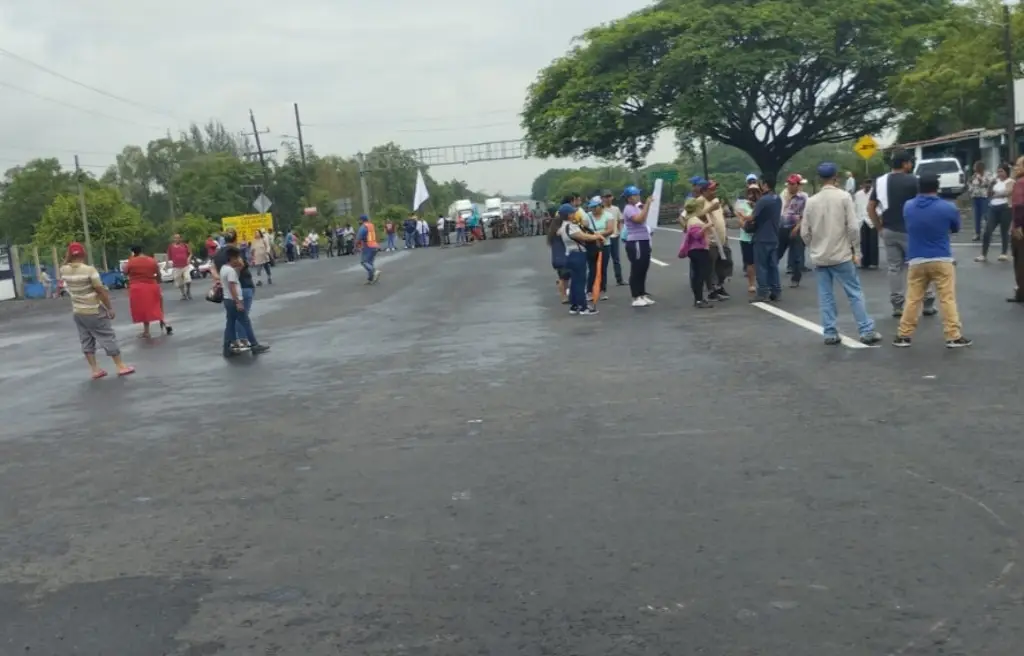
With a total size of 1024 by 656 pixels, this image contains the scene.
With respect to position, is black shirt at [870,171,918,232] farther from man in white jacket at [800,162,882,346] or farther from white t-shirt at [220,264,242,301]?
white t-shirt at [220,264,242,301]

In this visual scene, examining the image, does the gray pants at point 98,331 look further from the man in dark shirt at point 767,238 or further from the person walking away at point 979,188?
the person walking away at point 979,188

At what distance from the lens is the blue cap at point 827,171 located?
417 inches

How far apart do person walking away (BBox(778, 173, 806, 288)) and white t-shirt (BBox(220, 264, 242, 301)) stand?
7.13 metres

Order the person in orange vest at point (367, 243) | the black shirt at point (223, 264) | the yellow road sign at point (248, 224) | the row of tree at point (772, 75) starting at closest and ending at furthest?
the black shirt at point (223, 264)
the person in orange vest at point (367, 243)
the row of tree at point (772, 75)
the yellow road sign at point (248, 224)

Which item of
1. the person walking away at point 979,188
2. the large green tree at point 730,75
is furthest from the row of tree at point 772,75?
the person walking away at point 979,188

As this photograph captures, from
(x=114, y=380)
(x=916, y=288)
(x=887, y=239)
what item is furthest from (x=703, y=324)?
(x=114, y=380)

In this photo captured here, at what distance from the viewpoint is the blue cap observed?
1060 cm

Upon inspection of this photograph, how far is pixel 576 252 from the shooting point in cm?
1505

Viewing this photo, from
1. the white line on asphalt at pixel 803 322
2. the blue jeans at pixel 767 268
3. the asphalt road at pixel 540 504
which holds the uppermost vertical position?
the blue jeans at pixel 767 268

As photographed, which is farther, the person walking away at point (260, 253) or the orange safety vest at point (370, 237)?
the person walking away at point (260, 253)

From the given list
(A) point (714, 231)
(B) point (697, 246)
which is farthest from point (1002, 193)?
(B) point (697, 246)

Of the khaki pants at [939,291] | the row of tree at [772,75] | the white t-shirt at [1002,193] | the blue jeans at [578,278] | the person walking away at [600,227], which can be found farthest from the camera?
the row of tree at [772,75]

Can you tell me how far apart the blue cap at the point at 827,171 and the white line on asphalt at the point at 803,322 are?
1.54m

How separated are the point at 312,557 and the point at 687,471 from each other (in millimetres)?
2296
